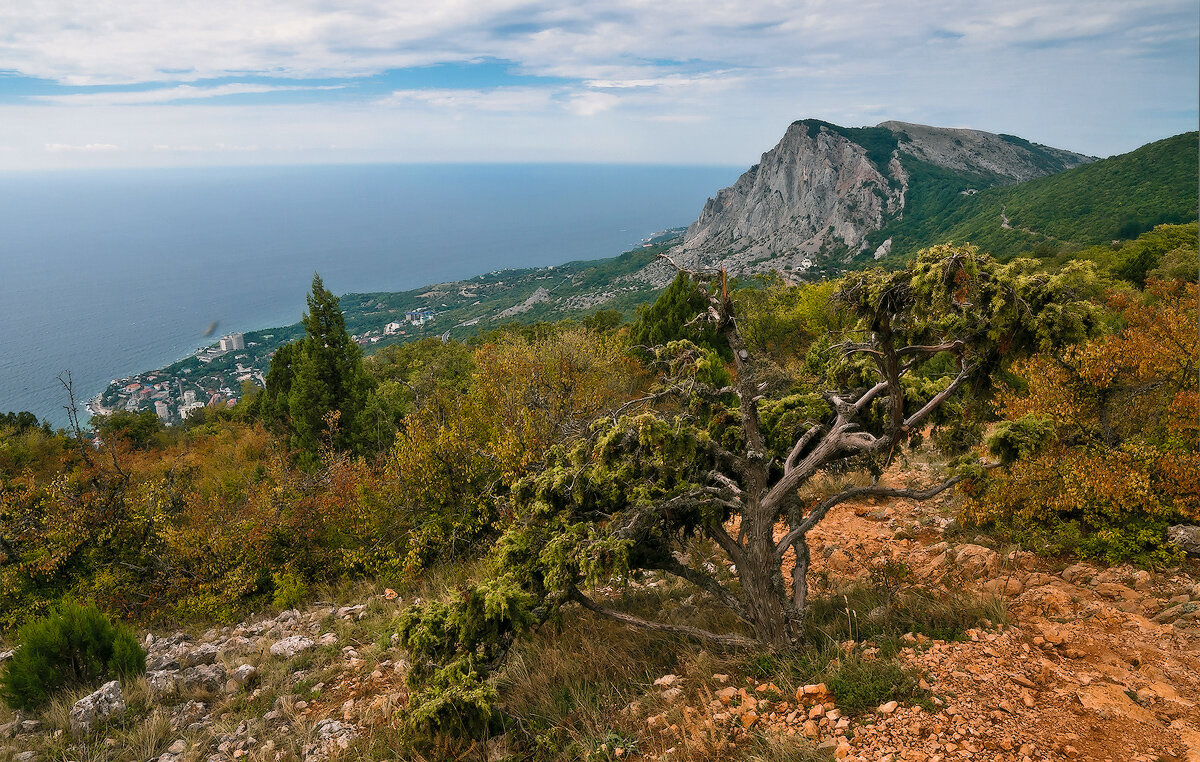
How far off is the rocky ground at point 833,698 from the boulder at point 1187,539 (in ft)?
2.00

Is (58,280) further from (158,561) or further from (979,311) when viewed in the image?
(979,311)

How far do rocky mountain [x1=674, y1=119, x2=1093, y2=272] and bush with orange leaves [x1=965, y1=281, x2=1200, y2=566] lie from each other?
136 m

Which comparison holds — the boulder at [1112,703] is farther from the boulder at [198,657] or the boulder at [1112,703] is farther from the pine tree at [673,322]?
the pine tree at [673,322]

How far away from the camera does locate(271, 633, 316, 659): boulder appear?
9.04m

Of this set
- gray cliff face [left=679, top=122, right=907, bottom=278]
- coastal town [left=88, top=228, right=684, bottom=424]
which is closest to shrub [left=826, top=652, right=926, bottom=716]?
coastal town [left=88, top=228, right=684, bottom=424]

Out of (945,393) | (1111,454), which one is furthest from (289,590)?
(1111,454)

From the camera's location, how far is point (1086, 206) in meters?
92.1

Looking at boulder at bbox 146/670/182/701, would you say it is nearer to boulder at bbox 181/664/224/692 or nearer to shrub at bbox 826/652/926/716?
boulder at bbox 181/664/224/692

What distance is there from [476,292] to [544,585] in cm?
16219

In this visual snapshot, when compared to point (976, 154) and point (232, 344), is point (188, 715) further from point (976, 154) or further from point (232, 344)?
point (976, 154)

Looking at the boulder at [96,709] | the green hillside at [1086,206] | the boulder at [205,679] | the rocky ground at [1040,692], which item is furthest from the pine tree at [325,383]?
the green hillside at [1086,206]

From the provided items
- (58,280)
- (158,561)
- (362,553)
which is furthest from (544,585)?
(58,280)

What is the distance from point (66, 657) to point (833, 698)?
11224 mm

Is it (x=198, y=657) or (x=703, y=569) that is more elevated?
(x=703, y=569)
